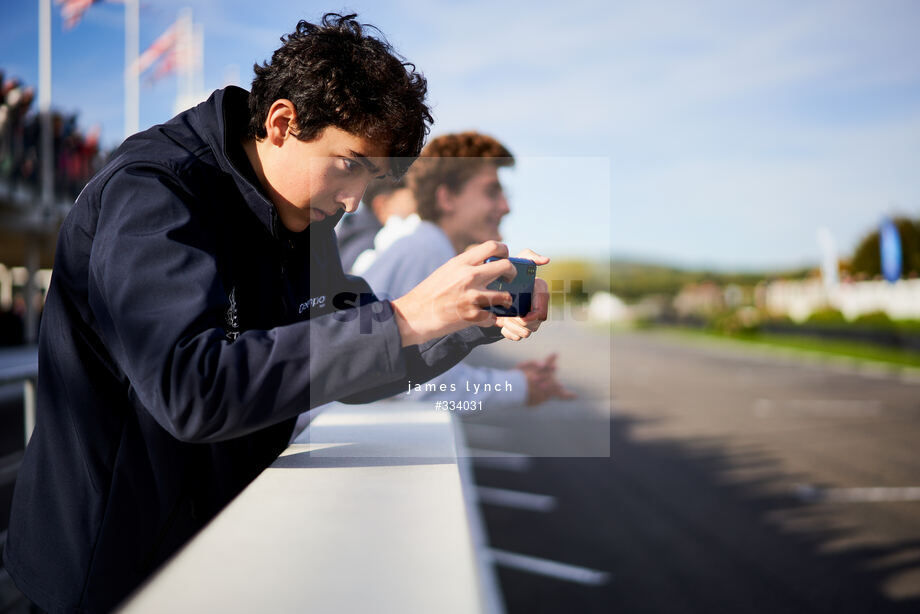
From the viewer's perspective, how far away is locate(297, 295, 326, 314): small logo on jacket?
5.37ft

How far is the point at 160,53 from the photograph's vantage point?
59.6ft

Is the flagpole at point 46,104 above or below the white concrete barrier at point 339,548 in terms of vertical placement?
above

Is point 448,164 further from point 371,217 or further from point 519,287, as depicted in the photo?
point 519,287

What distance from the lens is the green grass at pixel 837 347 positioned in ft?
65.4

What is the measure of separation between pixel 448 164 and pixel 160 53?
58.4ft

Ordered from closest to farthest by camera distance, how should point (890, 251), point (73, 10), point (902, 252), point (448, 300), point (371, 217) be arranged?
point (448, 300)
point (371, 217)
point (73, 10)
point (890, 251)
point (902, 252)

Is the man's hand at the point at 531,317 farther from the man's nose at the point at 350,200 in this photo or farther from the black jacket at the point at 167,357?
the man's nose at the point at 350,200

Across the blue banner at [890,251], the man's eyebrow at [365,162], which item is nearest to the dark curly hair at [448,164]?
the man's eyebrow at [365,162]

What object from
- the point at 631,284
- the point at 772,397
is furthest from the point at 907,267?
the point at 631,284

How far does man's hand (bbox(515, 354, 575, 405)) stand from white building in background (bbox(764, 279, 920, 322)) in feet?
90.0

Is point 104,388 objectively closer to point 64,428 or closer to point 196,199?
point 64,428

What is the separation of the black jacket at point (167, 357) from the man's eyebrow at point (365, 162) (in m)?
0.19

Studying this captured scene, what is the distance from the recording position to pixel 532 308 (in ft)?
5.00

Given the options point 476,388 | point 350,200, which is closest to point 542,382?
point 476,388
